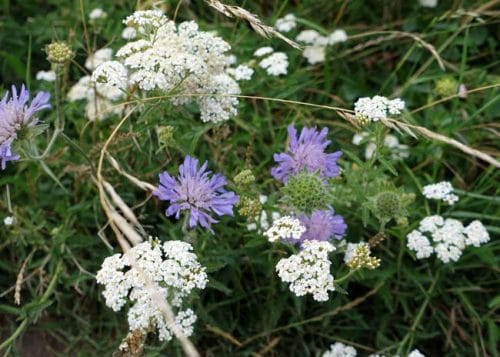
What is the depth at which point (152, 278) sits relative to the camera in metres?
1.68

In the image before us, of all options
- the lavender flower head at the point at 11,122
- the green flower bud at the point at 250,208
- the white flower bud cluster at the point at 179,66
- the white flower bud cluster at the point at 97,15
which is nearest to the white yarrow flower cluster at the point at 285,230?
the green flower bud at the point at 250,208

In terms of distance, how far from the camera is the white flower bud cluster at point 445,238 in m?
2.13

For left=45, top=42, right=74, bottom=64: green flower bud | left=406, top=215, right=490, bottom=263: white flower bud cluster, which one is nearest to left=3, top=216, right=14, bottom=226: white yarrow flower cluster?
A: left=45, top=42, right=74, bottom=64: green flower bud

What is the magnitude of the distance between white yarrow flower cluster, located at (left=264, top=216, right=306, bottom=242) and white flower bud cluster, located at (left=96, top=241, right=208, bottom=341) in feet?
0.64

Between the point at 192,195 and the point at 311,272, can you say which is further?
the point at 192,195

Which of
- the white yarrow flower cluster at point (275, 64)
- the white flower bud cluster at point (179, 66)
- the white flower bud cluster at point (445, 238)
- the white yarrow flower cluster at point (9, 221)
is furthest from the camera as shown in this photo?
the white yarrow flower cluster at point (275, 64)

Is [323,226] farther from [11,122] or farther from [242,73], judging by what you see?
[11,122]

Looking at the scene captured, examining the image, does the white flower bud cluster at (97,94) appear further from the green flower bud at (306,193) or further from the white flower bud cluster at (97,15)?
the green flower bud at (306,193)

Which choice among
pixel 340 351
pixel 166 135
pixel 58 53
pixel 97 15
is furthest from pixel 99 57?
pixel 340 351

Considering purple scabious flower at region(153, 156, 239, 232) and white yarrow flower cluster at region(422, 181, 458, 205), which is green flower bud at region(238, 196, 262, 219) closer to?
purple scabious flower at region(153, 156, 239, 232)

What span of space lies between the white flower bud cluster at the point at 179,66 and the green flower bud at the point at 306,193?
30 centimetres

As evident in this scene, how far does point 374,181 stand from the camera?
2.17 metres

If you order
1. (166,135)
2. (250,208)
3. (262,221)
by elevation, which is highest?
(166,135)

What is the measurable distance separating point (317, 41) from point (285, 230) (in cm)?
131
